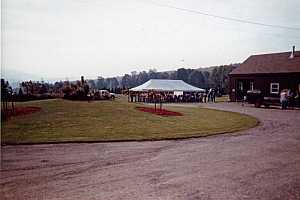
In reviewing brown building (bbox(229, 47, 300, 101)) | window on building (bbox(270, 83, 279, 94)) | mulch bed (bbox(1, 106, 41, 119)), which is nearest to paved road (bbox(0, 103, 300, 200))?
mulch bed (bbox(1, 106, 41, 119))

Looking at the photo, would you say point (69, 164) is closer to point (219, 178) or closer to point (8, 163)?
point (8, 163)

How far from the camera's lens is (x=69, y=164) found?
867 centimetres

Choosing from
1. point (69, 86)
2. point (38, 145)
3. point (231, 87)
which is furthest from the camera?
point (231, 87)

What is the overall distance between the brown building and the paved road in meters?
26.6

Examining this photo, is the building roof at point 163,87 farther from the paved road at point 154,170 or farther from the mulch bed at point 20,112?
the paved road at point 154,170

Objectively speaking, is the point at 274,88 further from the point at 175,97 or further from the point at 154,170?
the point at 154,170

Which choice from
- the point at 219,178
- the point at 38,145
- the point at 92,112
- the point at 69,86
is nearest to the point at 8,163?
the point at 38,145

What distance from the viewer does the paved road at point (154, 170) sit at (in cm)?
641

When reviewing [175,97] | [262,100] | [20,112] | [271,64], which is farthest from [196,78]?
[20,112]

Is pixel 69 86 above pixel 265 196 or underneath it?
above

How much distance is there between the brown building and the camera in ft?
→ 119

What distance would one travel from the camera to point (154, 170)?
8.11 meters

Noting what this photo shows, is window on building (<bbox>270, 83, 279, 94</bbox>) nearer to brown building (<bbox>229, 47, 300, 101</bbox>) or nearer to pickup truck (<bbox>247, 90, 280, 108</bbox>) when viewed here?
brown building (<bbox>229, 47, 300, 101</bbox>)

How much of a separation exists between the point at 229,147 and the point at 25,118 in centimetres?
1078
